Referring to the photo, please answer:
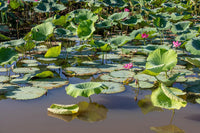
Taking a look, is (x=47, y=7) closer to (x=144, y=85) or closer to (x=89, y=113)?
(x=144, y=85)

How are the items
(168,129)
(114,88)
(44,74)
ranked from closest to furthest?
1. (168,129)
2. (114,88)
3. (44,74)

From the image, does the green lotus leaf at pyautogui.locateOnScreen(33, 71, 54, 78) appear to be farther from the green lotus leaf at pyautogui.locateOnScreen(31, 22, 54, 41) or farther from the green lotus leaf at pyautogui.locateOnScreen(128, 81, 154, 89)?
the green lotus leaf at pyautogui.locateOnScreen(31, 22, 54, 41)

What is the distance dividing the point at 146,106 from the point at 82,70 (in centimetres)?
134

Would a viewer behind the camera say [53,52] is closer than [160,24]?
Yes

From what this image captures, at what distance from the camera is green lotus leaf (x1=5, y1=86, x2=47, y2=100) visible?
107 inches

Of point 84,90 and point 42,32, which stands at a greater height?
point 42,32

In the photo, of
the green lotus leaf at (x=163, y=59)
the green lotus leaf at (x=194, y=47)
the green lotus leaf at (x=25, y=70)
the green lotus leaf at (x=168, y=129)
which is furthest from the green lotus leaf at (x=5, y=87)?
the green lotus leaf at (x=194, y=47)

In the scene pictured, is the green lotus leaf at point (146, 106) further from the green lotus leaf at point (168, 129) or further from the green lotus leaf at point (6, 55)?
the green lotus leaf at point (6, 55)

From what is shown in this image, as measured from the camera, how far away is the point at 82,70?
369cm

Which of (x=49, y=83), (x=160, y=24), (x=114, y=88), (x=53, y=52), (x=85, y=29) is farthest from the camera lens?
(x=160, y=24)

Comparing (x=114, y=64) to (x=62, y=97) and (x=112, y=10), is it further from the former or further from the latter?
(x=112, y=10)

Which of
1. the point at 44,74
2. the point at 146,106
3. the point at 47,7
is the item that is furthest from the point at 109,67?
the point at 47,7

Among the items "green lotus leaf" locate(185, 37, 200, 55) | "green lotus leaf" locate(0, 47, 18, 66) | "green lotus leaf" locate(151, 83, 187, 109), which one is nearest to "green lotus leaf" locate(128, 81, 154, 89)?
"green lotus leaf" locate(151, 83, 187, 109)

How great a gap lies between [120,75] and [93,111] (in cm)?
104
